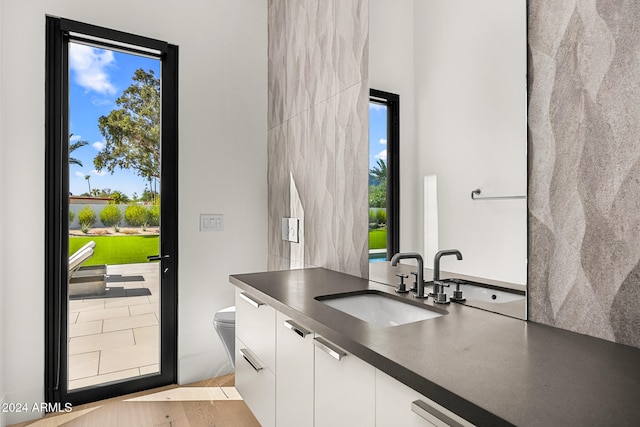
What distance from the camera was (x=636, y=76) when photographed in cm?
88

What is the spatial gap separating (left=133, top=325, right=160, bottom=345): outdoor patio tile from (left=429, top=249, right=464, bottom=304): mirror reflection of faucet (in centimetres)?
182

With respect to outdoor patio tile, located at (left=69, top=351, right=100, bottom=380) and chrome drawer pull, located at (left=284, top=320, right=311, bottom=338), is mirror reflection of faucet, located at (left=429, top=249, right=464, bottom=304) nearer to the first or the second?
chrome drawer pull, located at (left=284, top=320, right=311, bottom=338)

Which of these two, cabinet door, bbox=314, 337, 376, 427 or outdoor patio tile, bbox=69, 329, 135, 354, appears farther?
outdoor patio tile, bbox=69, 329, 135, 354

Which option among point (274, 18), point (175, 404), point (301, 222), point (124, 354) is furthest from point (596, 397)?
point (274, 18)

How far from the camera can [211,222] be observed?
2.58 meters

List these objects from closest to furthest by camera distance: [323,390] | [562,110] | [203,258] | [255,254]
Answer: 1. [562,110]
2. [323,390]
3. [203,258]
4. [255,254]

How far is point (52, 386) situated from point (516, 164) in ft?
8.19

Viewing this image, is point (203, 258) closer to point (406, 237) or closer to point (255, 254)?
point (255, 254)

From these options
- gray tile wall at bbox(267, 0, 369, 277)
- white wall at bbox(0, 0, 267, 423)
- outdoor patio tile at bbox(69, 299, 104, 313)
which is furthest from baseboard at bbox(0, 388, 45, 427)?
gray tile wall at bbox(267, 0, 369, 277)

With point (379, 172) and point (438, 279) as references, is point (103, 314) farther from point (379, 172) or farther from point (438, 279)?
point (438, 279)

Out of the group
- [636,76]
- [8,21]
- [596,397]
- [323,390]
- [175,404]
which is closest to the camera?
[596,397]

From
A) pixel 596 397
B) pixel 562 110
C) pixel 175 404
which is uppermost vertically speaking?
pixel 562 110

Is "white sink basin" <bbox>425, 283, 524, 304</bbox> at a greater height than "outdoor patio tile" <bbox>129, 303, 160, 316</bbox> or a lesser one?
greater

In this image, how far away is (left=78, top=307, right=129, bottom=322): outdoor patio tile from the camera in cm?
226
